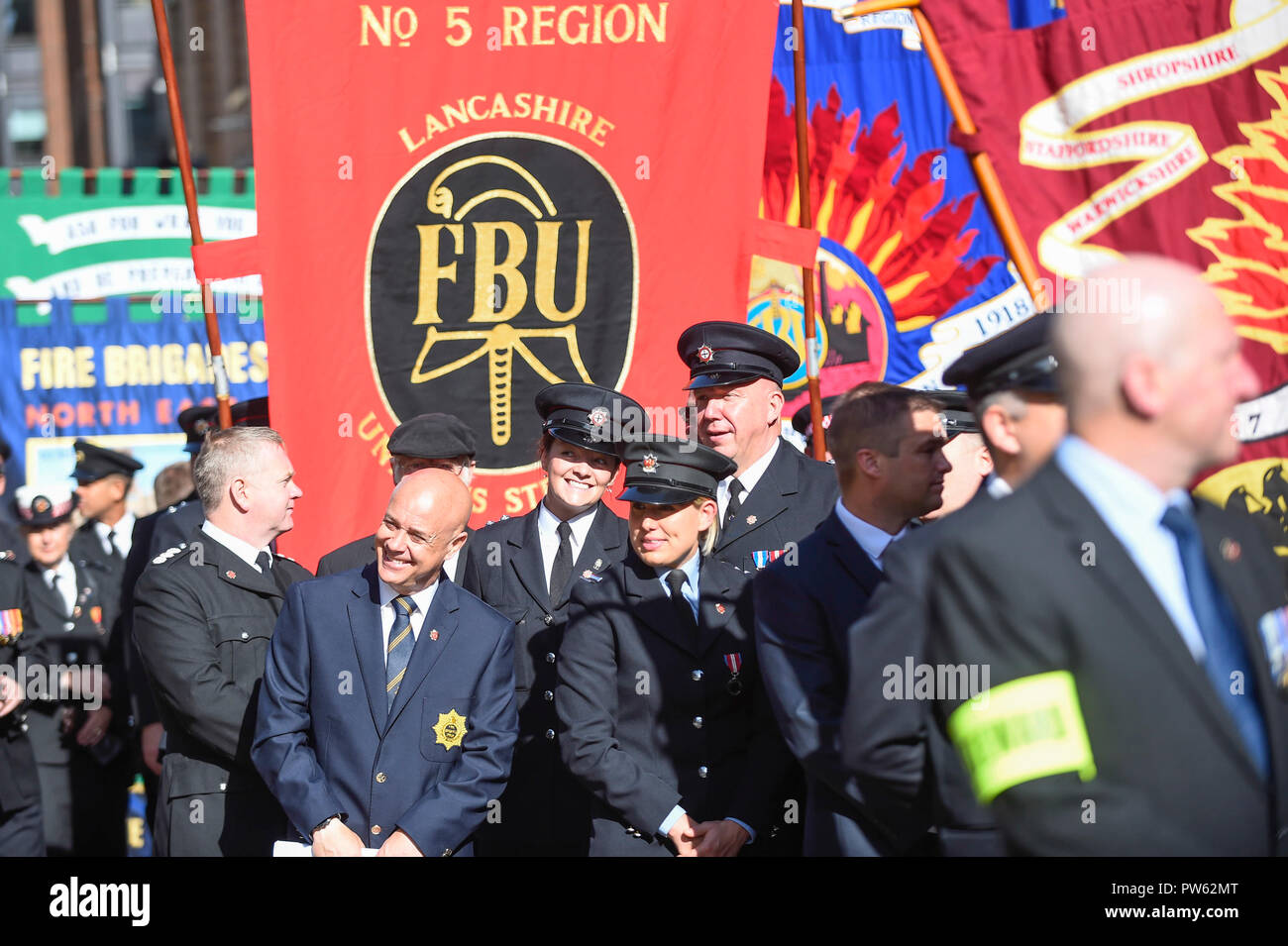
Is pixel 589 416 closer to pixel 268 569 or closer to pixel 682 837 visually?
pixel 268 569

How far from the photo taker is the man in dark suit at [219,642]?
4.15 m

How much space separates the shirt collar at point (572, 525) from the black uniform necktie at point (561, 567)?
2 centimetres

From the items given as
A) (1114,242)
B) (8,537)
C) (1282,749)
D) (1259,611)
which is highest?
(1114,242)

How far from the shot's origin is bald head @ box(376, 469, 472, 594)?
3.82 meters

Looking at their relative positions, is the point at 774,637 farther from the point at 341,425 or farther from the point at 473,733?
the point at 341,425

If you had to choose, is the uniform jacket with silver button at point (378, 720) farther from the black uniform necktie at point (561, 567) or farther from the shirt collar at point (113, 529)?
the shirt collar at point (113, 529)

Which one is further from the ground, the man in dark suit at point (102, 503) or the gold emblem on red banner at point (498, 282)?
the gold emblem on red banner at point (498, 282)

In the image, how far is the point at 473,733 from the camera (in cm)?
387

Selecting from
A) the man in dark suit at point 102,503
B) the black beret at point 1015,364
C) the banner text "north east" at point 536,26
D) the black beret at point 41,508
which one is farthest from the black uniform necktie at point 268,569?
the man in dark suit at point 102,503

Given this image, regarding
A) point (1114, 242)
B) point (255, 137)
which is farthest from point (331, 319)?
point (1114, 242)

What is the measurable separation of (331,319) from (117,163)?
1814 cm

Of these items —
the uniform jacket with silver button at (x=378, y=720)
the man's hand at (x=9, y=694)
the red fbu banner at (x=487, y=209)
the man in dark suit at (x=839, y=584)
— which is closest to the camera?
the man in dark suit at (x=839, y=584)

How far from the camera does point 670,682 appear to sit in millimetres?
3920

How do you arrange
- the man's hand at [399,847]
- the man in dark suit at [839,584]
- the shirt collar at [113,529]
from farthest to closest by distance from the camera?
the shirt collar at [113,529] → the man's hand at [399,847] → the man in dark suit at [839,584]
